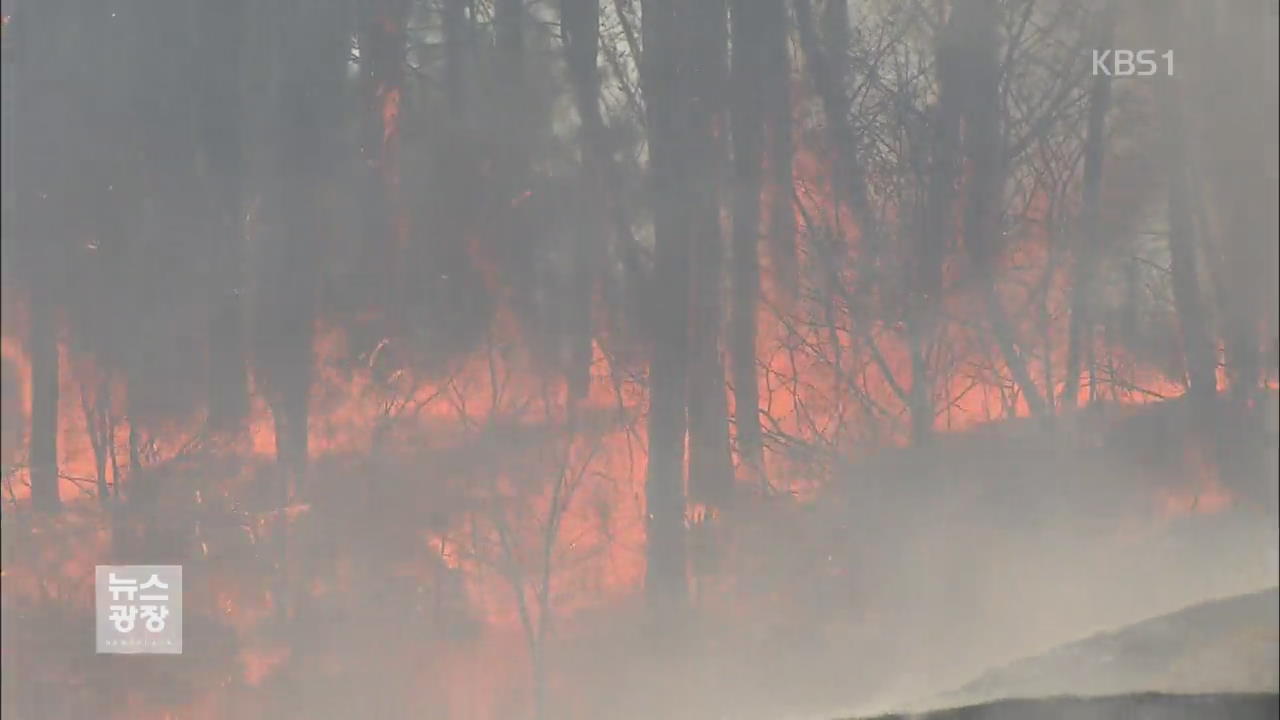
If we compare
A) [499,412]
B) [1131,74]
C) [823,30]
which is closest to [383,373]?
[499,412]

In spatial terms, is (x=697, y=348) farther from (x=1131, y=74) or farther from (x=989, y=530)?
(x=1131, y=74)

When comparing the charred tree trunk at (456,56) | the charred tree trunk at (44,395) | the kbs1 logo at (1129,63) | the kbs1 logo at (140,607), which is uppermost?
the charred tree trunk at (456,56)

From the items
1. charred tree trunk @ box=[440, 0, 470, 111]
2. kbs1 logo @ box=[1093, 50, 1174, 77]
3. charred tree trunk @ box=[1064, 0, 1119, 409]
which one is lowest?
charred tree trunk @ box=[1064, 0, 1119, 409]

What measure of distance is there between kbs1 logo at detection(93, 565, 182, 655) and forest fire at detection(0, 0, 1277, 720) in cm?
2

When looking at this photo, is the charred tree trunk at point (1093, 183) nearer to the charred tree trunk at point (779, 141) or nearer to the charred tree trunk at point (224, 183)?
Answer: the charred tree trunk at point (779, 141)

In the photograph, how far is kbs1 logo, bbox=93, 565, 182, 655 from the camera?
5.64 ft

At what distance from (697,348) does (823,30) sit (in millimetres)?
585

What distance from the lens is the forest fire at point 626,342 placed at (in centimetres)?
160

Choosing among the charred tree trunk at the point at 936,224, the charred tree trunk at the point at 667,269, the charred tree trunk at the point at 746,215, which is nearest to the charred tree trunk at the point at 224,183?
the charred tree trunk at the point at 667,269

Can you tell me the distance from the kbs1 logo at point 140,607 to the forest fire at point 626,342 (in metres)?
0.02

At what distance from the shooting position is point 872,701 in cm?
164

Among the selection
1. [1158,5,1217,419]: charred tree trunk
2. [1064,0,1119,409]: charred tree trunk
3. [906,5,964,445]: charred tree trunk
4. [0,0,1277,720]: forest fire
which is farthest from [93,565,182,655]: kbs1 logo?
[1158,5,1217,419]: charred tree trunk

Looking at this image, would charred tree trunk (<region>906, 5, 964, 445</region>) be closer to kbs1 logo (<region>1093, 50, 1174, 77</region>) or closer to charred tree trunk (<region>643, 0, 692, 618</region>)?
kbs1 logo (<region>1093, 50, 1174, 77</region>)

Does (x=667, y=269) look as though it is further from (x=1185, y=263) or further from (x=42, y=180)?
(x=42, y=180)
